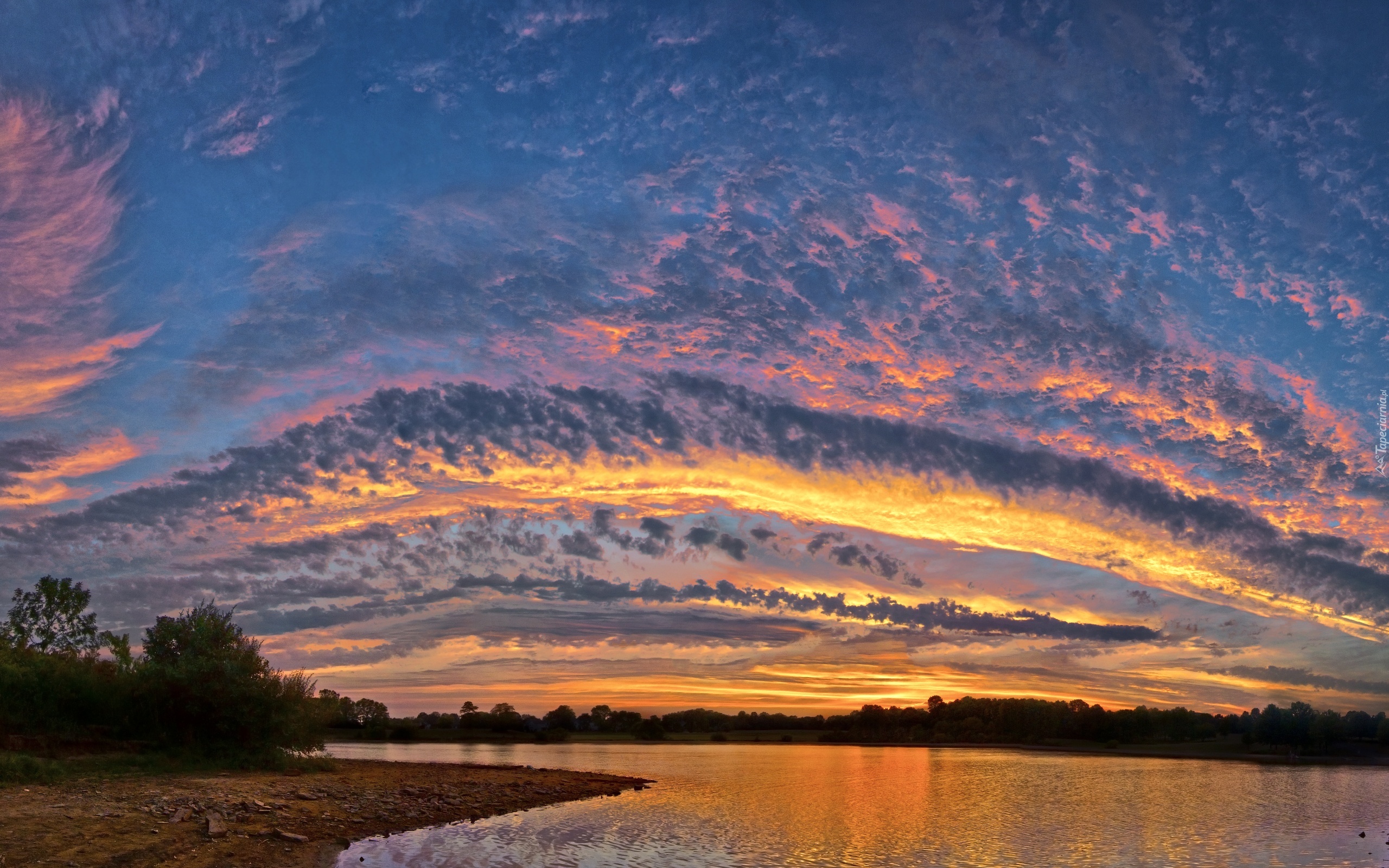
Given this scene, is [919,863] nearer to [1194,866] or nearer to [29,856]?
[1194,866]

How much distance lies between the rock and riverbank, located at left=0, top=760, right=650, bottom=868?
0.06 meters

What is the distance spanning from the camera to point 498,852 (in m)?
38.3

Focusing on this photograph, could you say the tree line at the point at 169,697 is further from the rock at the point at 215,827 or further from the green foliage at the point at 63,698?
the rock at the point at 215,827

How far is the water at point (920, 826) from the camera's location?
40.0m

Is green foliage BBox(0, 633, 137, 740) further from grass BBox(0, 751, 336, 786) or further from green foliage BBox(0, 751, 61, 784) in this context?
green foliage BBox(0, 751, 61, 784)

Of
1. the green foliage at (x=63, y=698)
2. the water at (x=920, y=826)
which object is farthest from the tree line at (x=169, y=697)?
the water at (x=920, y=826)

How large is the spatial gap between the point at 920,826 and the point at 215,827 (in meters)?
41.8

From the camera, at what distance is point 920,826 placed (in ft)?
180

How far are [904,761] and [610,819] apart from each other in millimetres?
123521

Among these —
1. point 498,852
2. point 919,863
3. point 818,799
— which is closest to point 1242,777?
point 818,799

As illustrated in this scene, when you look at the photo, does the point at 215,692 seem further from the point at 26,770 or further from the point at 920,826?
the point at 920,826

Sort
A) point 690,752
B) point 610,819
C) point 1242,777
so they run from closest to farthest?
point 610,819, point 1242,777, point 690,752

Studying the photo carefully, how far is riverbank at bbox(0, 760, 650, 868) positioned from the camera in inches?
1094

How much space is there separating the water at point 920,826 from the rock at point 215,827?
4.77 metres
